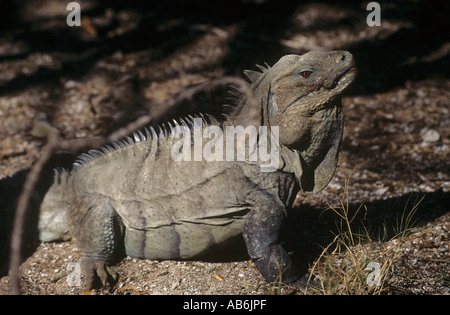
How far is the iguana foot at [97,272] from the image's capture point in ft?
10.9

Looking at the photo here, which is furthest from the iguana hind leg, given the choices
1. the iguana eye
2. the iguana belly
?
the iguana eye

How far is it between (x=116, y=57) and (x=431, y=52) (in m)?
4.76

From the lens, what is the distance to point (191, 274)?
3.35m

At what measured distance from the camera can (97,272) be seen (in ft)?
11.1

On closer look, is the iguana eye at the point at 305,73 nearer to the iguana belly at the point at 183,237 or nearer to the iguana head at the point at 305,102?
the iguana head at the point at 305,102

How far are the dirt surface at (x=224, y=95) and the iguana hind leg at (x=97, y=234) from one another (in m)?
0.14

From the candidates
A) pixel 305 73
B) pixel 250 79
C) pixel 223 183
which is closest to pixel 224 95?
pixel 250 79

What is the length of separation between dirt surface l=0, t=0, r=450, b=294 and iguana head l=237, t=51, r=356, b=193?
0.68 meters

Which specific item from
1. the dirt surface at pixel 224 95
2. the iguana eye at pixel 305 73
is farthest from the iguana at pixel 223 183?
the dirt surface at pixel 224 95

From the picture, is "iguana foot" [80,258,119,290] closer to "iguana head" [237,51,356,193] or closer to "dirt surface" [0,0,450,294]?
"dirt surface" [0,0,450,294]

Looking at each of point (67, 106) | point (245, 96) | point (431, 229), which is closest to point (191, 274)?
point (245, 96)

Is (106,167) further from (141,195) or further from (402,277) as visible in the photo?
(402,277)

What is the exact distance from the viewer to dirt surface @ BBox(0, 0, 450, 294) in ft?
11.2

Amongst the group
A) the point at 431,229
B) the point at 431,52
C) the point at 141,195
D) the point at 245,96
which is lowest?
the point at 431,229
